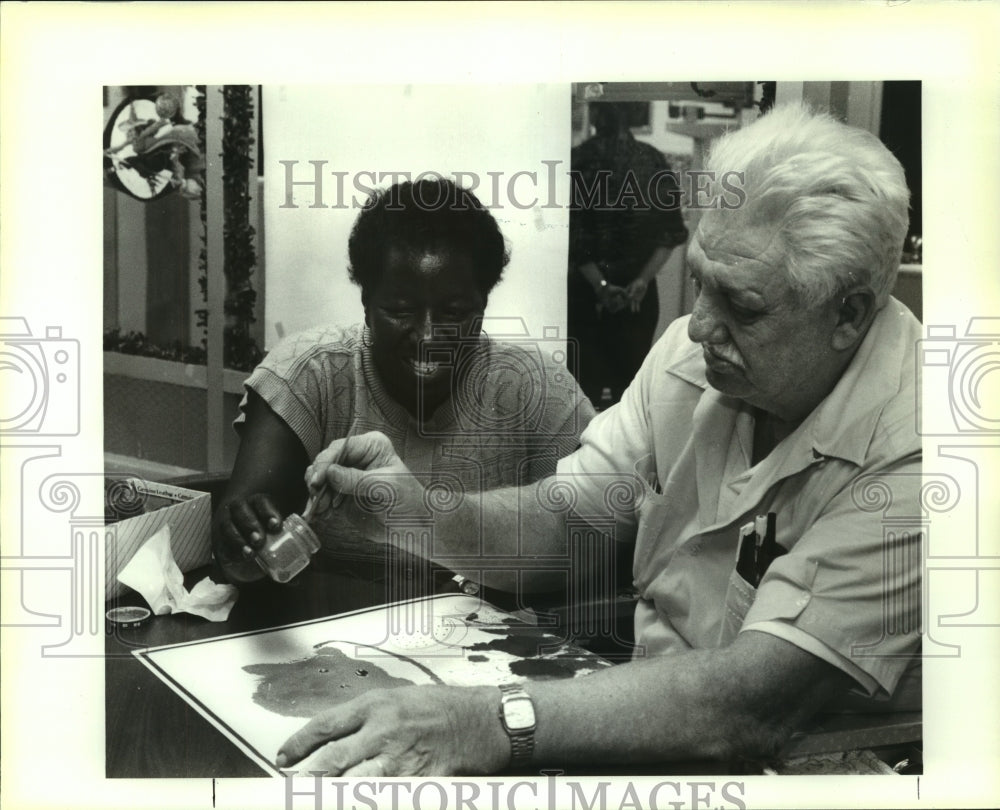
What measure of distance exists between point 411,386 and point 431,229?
265 mm

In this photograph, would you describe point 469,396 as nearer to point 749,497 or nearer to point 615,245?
point 615,245

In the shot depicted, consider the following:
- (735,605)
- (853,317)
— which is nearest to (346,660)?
(735,605)

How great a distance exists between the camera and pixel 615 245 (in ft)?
5.85

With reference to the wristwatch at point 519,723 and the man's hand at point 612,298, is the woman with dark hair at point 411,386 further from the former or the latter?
the wristwatch at point 519,723

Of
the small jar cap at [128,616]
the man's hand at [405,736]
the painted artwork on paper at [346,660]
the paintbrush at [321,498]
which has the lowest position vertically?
the man's hand at [405,736]

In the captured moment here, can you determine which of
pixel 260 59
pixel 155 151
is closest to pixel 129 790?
pixel 155 151

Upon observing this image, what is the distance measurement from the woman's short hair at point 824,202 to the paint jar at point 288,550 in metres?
0.87

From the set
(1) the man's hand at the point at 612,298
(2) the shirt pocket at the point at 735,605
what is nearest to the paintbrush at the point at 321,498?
(1) the man's hand at the point at 612,298

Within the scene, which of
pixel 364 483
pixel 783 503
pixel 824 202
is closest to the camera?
pixel 824 202

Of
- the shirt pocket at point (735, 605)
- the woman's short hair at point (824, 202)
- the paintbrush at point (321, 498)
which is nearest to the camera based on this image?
the woman's short hair at point (824, 202)

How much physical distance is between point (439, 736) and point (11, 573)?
2.64ft

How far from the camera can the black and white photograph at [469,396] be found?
173cm

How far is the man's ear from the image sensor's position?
166cm

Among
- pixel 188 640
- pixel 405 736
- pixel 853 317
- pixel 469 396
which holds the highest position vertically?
pixel 853 317
